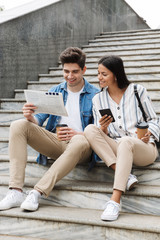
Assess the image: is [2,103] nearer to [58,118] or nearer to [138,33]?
[58,118]

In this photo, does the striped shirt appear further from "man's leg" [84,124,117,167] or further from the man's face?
the man's face

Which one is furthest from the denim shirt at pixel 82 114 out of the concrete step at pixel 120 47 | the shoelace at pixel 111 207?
the concrete step at pixel 120 47

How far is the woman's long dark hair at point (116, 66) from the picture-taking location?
2.80 meters

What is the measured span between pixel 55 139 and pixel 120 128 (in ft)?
2.00

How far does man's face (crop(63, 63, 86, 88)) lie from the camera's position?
9.62 feet

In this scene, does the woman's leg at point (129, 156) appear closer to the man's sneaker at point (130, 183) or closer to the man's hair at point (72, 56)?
the man's sneaker at point (130, 183)

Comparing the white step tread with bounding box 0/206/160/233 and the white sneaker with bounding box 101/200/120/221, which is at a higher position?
the white sneaker with bounding box 101/200/120/221

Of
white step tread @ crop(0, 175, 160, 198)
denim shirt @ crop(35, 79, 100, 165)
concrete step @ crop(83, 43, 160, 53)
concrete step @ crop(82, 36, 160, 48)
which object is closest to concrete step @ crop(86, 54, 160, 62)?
concrete step @ crop(83, 43, 160, 53)

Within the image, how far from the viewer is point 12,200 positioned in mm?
2471

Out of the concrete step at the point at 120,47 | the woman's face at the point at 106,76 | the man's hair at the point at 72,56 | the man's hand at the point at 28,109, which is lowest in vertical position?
the man's hand at the point at 28,109

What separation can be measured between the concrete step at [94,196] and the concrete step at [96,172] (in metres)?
0.10

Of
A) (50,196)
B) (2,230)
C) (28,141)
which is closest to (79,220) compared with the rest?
(50,196)

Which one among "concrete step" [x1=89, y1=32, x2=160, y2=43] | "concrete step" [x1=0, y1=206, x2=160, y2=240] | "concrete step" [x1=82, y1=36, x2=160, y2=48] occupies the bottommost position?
"concrete step" [x1=0, y1=206, x2=160, y2=240]

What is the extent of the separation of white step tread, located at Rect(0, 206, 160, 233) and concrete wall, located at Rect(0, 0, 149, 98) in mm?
2566
